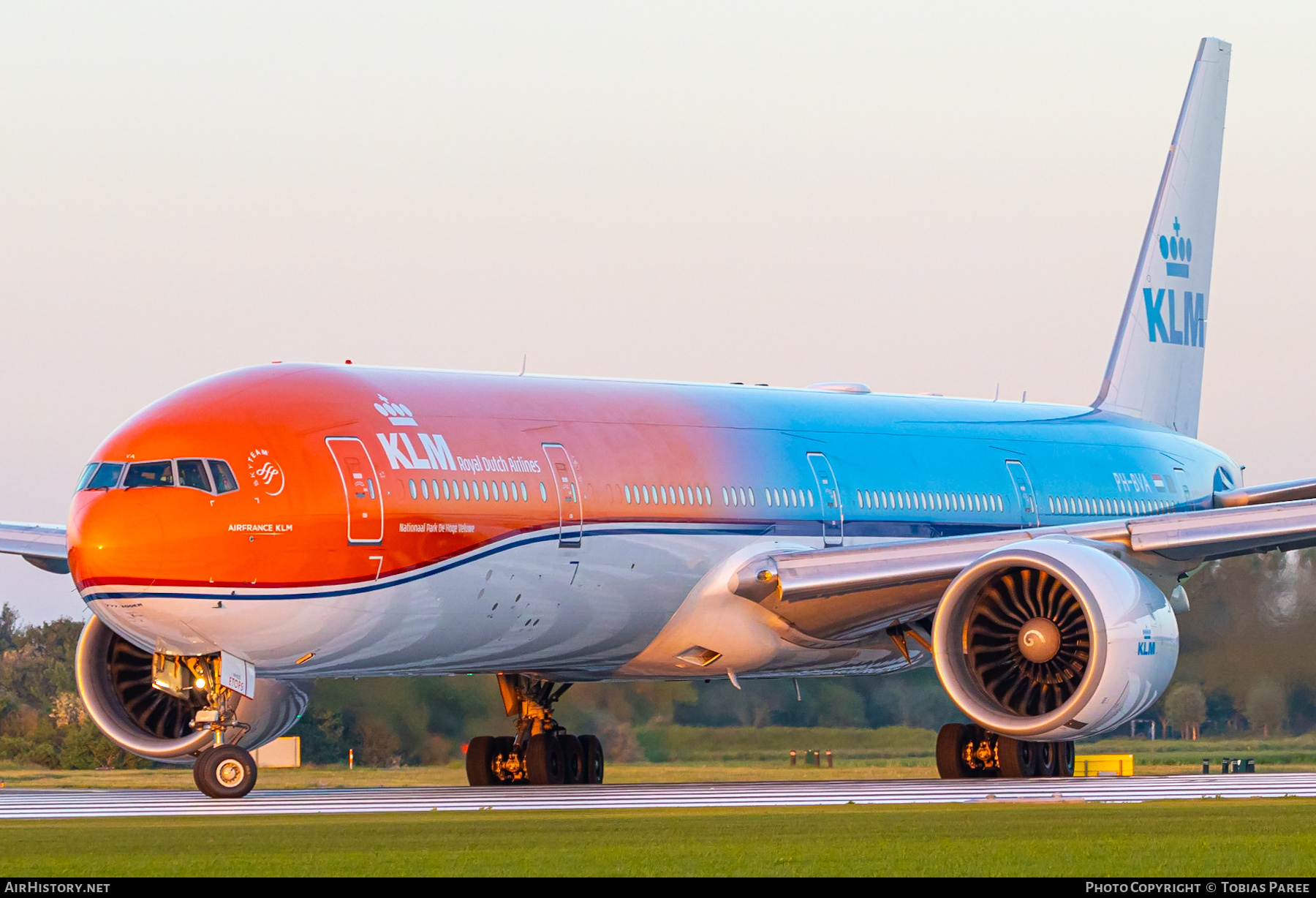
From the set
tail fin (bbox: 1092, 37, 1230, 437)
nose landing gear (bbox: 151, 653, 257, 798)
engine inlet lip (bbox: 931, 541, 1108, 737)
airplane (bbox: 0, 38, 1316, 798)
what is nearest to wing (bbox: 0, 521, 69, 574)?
airplane (bbox: 0, 38, 1316, 798)

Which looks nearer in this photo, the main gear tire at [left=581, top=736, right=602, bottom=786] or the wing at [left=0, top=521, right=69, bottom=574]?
the wing at [left=0, top=521, right=69, bottom=574]

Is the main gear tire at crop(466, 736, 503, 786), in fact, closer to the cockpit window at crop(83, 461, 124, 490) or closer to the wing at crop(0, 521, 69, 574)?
the wing at crop(0, 521, 69, 574)

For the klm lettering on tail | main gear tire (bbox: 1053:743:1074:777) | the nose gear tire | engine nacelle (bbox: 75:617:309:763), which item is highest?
the klm lettering on tail

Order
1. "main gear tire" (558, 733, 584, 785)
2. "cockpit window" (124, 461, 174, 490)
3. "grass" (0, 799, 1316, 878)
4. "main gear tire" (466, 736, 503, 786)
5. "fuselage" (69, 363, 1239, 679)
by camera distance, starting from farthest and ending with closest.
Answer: "main gear tire" (466, 736, 503, 786), "main gear tire" (558, 733, 584, 785), "cockpit window" (124, 461, 174, 490), "fuselage" (69, 363, 1239, 679), "grass" (0, 799, 1316, 878)

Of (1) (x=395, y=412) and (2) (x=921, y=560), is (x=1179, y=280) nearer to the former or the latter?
(2) (x=921, y=560)

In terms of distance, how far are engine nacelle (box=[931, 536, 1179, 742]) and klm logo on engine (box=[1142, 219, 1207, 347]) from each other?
37.3 feet

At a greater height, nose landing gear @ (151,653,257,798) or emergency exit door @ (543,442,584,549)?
emergency exit door @ (543,442,584,549)

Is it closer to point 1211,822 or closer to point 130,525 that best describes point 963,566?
point 1211,822

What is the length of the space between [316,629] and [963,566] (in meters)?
6.46

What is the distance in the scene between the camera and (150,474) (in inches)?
763

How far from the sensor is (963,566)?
21.9 m

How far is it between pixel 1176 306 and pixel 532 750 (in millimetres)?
13184

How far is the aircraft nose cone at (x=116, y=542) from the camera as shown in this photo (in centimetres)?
1889

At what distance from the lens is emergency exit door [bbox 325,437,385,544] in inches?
774
